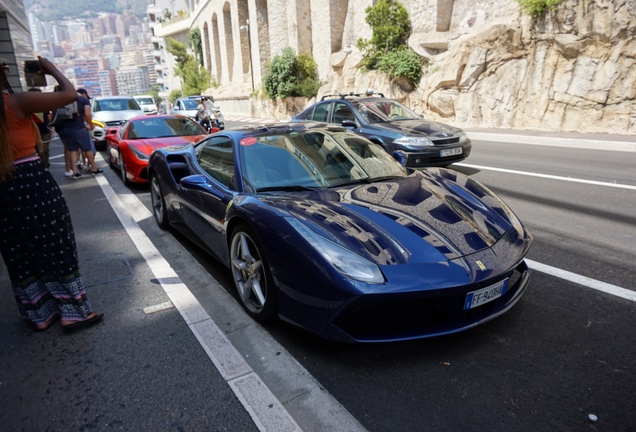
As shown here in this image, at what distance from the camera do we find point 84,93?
32.1 feet

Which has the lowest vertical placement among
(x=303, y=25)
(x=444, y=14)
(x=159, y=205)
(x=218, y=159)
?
(x=159, y=205)

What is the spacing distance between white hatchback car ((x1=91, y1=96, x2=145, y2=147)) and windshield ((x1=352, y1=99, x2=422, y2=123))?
903cm

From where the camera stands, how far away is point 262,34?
39.8 metres

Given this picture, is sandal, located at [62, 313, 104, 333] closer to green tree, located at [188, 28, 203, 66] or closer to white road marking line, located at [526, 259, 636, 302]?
white road marking line, located at [526, 259, 636, 302]

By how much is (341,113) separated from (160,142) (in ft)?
11.7

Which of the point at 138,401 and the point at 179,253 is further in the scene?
the point at 179,253

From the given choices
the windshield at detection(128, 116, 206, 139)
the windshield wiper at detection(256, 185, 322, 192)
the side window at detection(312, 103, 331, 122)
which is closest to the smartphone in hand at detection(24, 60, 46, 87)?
the windshield wiper at detection(256, 185, 322, 192)

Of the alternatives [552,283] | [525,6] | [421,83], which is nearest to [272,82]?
[421,83]

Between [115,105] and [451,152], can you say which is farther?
[115,105]

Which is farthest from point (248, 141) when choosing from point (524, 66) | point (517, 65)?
point (517, 65)

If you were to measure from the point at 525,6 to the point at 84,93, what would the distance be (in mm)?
15374

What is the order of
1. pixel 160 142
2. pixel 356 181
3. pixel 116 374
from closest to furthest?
pixel 116 374 → pixel 356 181 → pixel 160 142

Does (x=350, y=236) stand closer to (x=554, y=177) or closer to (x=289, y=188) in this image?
(x=289, y=188)

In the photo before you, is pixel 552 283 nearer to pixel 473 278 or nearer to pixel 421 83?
pixel 473 278
